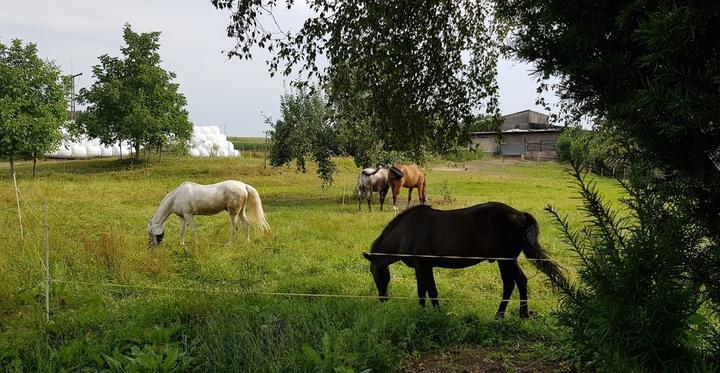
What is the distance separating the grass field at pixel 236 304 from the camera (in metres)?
3.93

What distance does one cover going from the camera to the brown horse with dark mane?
18.6m

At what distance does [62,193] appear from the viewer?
1919 cm

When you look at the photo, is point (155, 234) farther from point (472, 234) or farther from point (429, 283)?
point (472, 234)

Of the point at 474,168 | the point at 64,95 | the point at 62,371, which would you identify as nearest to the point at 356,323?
the point at 62,371

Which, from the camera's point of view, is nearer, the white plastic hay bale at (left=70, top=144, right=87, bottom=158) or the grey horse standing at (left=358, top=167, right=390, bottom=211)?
the grey horse standing at (left=358, top=167, right=390, bottom=211)

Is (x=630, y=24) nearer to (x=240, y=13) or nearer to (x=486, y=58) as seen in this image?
(x=486, y=58)

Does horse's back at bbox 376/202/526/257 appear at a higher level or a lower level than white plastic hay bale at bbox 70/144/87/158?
lower

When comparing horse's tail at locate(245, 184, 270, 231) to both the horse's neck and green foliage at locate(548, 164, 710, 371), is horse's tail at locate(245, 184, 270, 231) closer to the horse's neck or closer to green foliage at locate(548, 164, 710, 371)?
the horse's neck

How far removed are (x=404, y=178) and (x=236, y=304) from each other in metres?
14.3

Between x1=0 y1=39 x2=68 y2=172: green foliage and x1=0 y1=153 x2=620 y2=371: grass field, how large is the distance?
14.6 meters

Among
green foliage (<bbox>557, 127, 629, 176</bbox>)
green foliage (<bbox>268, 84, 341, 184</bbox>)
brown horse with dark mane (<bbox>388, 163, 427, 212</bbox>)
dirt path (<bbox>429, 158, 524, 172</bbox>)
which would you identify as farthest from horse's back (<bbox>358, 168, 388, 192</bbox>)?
dirt path (<bbox>429, 158, 524, 172</bbox>)

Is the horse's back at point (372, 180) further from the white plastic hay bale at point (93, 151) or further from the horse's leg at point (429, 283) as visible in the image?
the white plastic hay bale at point (93, 151)

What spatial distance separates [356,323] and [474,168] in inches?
1309

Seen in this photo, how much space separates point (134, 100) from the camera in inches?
1299
